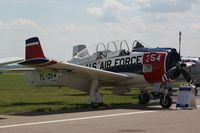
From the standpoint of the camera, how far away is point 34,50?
15922 millimetres

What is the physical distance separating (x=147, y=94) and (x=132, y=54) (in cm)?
199

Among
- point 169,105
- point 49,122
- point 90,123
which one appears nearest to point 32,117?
point 49,122

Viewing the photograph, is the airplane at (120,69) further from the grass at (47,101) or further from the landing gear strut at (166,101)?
the grass at (47,101)

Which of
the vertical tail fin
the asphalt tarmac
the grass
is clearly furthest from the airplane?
the asphalt tarmac

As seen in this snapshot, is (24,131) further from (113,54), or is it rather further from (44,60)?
(113,54)

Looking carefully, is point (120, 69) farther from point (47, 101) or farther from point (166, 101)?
point (47, 101)

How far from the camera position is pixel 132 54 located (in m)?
18.4

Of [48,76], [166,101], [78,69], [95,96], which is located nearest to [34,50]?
[78,69]

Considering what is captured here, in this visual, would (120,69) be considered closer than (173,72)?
No

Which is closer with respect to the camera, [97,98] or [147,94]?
[97,98]

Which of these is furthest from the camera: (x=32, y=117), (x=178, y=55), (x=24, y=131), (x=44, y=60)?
(x=178, y=55)

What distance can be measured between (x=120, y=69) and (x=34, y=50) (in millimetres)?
4005

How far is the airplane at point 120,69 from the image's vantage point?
647 inches

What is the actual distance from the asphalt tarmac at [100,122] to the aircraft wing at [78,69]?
1.57 metres
